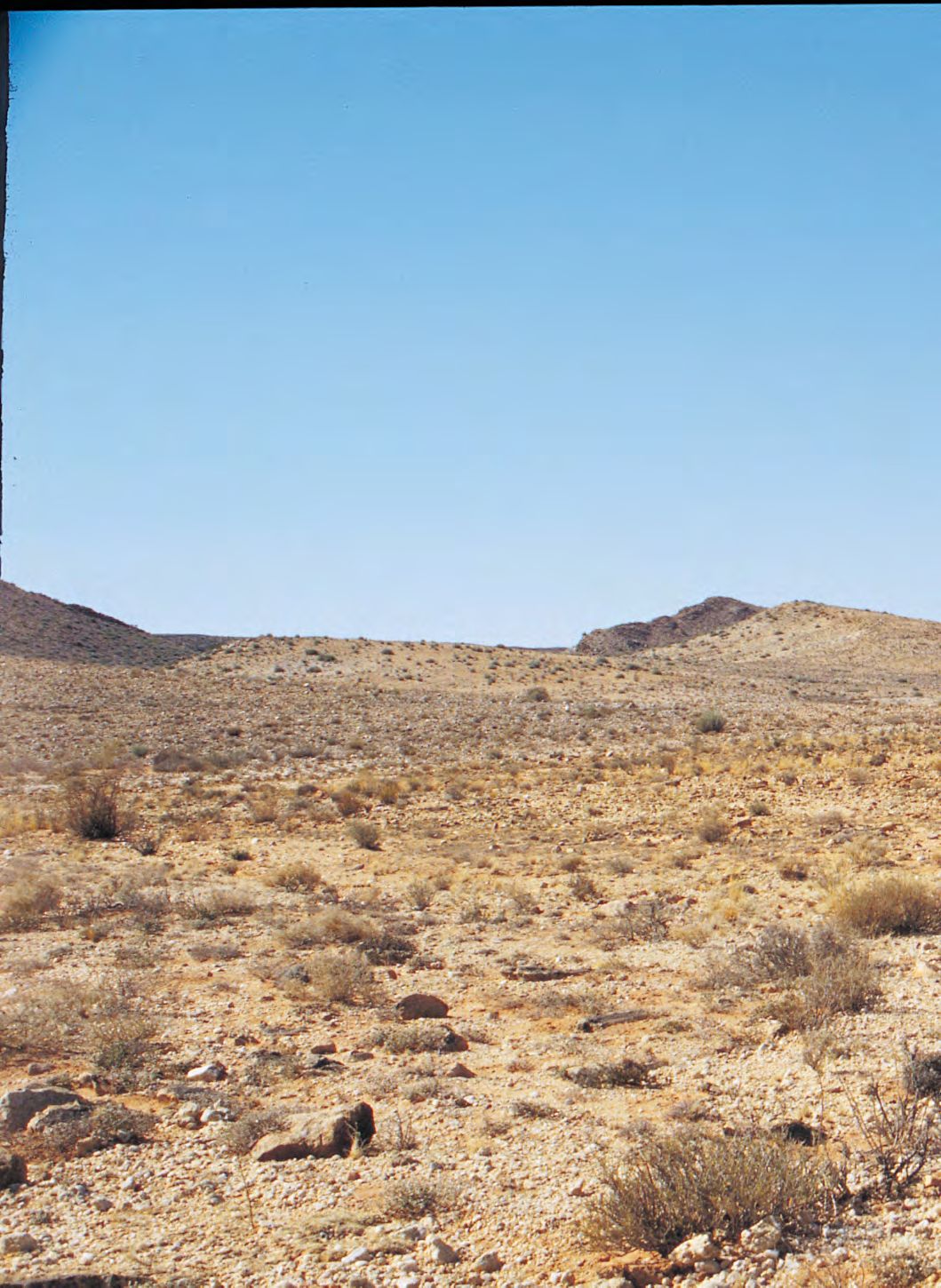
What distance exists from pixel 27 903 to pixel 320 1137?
310 inches

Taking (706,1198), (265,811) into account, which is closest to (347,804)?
(265,811)

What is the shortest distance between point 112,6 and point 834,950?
8.60 metres

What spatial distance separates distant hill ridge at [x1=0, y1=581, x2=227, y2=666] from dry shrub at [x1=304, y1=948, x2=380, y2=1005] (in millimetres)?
45496

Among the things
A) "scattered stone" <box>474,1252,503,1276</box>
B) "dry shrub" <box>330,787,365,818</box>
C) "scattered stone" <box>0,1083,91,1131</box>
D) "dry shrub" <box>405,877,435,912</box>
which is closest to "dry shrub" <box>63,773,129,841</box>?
"dry shrub" <box>330,787,365,818</box>

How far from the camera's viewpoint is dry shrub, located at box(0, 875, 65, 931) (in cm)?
1245

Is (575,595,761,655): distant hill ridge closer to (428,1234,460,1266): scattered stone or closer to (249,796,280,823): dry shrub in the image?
(249,796,280,823): dry shrub

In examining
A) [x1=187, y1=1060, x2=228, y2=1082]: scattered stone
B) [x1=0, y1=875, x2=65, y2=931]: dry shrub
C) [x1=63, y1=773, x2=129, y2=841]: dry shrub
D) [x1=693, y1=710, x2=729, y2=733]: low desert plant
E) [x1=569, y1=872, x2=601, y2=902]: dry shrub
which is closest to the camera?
[x1=187, y1=1060, x2=228, y2=1082]: scattered stone

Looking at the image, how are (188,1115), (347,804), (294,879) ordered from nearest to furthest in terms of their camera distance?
1. (188,1115)
2. (294,879)
3. (347,804)

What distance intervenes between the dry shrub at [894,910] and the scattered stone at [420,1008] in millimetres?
4126

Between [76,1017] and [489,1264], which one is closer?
[489,1264]

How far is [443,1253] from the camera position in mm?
4895

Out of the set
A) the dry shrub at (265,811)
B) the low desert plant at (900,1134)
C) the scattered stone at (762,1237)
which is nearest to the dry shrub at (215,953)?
the low desert plant at (900,1134)

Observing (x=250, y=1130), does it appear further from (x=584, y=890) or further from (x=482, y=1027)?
(x=584, y=890)

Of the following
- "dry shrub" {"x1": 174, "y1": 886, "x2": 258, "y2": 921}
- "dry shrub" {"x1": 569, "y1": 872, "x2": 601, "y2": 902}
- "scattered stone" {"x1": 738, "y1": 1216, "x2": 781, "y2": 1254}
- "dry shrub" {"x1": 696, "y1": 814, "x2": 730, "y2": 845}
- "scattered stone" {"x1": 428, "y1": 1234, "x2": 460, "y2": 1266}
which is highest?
"dry shrub" {"x1": 696, "y1": 814, "x2": 730, "y2": 845}
